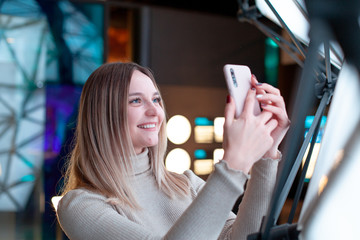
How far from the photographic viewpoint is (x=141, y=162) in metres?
1.41

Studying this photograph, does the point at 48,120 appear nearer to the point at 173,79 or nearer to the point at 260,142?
the point at 173,79

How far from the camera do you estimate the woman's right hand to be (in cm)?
80

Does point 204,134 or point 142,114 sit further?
point 204,134

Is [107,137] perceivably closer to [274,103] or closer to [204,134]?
[274,103]

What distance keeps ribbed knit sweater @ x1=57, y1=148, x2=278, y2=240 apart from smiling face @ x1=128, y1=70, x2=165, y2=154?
0.12 m

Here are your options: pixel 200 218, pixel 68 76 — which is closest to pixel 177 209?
pixel 200 218

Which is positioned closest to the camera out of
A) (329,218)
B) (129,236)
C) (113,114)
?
(329,218)

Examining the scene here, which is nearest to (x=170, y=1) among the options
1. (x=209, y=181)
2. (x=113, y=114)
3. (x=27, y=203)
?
(x=27, y=203)

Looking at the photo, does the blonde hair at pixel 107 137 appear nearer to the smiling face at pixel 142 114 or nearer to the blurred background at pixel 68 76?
the smiling face at pixel 142 114

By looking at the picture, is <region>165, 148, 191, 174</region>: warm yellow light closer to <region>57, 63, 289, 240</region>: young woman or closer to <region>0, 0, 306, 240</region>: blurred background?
<region>0, 0, 306, 240</region>: blurred background

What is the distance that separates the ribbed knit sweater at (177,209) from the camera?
32.9 inches

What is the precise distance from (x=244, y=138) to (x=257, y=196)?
1.10 feet

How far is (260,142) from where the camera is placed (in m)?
0.81

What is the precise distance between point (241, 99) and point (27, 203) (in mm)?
4335
